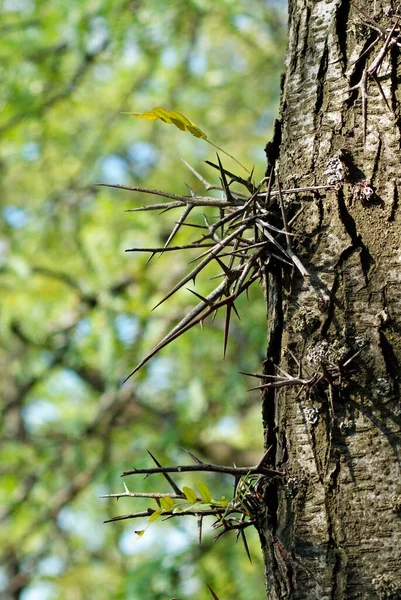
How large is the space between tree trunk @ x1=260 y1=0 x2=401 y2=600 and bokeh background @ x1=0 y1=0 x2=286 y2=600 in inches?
135

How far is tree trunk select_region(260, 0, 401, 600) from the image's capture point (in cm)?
119

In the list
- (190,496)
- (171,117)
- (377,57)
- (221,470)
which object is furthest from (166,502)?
(377,57)

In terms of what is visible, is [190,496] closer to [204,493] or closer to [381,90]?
[204,493]

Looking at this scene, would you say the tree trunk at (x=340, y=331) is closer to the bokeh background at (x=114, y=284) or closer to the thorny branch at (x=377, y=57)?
the thorny branch at (x=377, y=57)

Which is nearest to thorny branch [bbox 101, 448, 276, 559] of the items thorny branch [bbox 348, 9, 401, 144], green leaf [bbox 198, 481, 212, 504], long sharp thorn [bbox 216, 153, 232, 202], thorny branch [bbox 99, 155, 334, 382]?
green leaf [bbox 198, 481, 212, 504]

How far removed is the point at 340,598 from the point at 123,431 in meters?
5.76

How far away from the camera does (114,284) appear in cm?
575

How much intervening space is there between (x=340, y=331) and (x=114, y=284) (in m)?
4.58

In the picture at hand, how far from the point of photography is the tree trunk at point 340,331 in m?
1.19

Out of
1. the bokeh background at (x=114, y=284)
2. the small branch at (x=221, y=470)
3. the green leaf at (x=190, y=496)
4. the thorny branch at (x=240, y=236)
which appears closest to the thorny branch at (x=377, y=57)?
the thorny branch at (x=240, y=236)

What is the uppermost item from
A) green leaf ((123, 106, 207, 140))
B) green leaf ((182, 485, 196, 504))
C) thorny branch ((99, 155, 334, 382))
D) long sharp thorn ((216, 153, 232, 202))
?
green leaf ((123, 106, 207, 140))

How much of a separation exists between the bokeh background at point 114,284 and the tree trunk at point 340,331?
342 centimetres

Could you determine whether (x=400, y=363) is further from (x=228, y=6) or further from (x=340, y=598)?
(x=228, y=6)

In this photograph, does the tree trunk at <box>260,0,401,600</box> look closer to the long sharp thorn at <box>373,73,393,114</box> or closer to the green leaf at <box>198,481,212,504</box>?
the long sharp thorn at <box>373,73,393,114</box>
